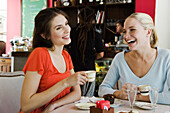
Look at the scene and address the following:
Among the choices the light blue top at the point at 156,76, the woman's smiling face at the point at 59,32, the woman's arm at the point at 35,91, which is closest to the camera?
the woman's arm at the point at 35,91

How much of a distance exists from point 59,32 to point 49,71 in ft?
1.05

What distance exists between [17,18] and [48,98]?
5.87 meters

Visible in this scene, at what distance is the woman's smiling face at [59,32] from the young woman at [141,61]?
56 centimetres

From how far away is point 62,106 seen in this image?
141cm

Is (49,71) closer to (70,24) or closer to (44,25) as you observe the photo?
(44,25)

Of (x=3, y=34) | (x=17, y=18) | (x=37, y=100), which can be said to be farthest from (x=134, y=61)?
(x=3, y=34)

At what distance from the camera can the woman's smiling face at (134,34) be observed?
1771mm

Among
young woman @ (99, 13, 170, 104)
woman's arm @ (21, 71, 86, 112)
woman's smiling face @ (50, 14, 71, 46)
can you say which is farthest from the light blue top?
woman's smiling face @ (50, 14, 71, 46)

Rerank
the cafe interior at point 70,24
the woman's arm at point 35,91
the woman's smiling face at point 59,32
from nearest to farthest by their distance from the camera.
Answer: the woman's arm at point 35,91
the woman's smiling face at point 59,32
the cafe interior at point 70,24

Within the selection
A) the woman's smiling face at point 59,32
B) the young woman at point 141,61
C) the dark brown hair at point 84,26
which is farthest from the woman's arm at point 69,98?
the dark brown hair at point 84,26

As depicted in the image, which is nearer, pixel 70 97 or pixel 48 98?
pixel 48 98

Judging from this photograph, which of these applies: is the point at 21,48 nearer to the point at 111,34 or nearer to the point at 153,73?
the point at 111,34

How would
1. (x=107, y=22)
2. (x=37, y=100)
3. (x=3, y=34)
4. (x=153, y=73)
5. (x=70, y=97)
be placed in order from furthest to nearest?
(x=3, y=34) → (x=107, y=22) → (x=153, y=73) → (x=70, y=97) → (x=37, y=100)

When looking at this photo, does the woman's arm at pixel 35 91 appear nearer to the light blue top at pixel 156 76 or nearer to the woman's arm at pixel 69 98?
the woman's arm at pixel 69 98
